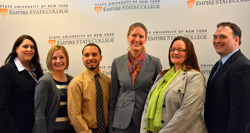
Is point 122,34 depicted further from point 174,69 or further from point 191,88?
point 191,88

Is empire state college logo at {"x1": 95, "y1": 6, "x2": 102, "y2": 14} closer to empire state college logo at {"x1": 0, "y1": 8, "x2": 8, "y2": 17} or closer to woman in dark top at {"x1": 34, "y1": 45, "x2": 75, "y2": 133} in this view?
woman in dark top at {"x1": 34, "y1": 45, "x2": 75, "y2": 133}

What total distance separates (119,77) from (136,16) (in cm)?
120

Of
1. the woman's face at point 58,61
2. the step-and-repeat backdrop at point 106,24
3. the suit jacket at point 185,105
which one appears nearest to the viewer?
the suit jacket at point 185,105

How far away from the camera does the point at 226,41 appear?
2.31m

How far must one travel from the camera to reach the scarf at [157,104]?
2.28 metres

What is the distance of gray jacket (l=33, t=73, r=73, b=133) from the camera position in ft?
8.32

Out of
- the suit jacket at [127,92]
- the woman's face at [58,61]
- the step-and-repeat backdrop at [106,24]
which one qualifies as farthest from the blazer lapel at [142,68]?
the woman's face at [58,61]

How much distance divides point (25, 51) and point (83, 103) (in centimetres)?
102

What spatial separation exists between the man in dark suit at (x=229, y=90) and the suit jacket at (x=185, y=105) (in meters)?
0.16

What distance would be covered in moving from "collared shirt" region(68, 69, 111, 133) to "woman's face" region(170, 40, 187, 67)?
1.02m

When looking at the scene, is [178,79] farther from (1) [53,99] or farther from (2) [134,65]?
(1) [53,99]

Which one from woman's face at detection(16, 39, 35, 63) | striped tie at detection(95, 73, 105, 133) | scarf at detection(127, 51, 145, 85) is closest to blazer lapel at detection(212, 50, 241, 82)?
scarf at detection(127, 51, 145, 85)

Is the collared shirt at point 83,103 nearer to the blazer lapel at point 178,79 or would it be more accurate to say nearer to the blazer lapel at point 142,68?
the blazer lapel at point 142,68

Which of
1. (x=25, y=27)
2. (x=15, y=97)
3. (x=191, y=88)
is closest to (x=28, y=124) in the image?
(x=15, y=97)
